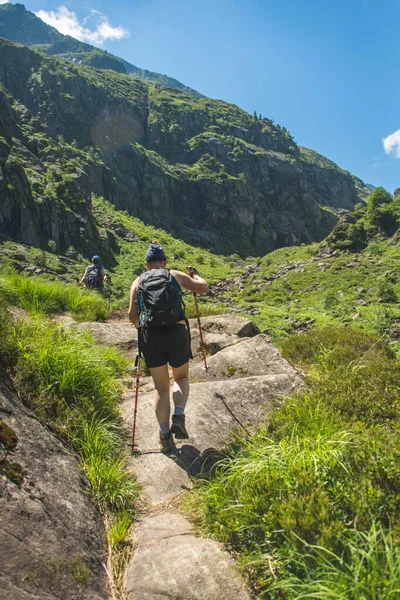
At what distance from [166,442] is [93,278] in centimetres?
913

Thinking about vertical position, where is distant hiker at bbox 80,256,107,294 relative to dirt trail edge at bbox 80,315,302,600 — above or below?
above

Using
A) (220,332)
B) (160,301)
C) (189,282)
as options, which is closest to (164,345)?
(160,301)

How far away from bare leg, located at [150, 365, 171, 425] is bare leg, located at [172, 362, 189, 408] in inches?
7.1

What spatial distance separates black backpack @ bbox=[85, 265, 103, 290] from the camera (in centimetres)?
1240

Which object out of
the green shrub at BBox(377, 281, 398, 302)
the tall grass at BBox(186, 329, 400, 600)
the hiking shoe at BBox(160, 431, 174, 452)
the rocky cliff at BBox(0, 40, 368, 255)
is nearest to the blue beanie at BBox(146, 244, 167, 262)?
the hiking shoe at BBox(160, 431, 174, 452)

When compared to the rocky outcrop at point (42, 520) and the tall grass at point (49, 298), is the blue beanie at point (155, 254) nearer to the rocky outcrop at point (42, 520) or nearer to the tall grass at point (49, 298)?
the rocky outcrop at point (42, 520)

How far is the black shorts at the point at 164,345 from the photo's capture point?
13.9ft

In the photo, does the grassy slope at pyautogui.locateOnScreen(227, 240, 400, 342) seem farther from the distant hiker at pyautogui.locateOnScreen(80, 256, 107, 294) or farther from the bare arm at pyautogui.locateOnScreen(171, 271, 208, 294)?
the bare arm at pyautogui.locateOnScreen(171, 271, 208, 294)

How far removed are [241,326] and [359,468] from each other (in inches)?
238

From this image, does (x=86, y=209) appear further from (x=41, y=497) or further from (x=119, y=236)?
(x=41, y=497)

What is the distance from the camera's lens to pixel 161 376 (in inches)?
171

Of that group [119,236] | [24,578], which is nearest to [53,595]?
[24,578]

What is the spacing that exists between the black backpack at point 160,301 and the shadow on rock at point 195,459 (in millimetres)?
1455

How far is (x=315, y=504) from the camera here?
2.51 metres
